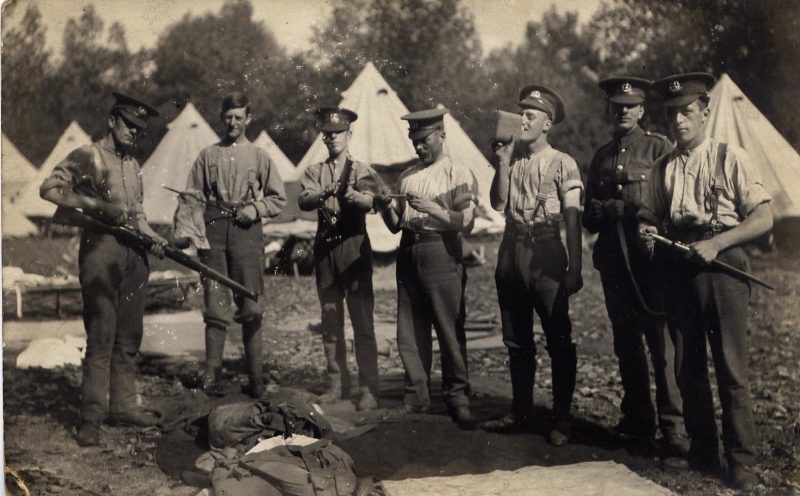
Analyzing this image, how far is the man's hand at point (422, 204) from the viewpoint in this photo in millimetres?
4695

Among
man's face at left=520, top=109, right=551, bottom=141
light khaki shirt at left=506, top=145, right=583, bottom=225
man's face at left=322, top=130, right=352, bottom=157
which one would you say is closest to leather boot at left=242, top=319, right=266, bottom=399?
man's face at left=322, top=130, right=352, bottom=157

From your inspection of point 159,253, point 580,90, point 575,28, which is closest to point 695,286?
point 580,90

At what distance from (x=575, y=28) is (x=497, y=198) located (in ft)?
3.87

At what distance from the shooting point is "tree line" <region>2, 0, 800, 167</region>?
15.4 ft

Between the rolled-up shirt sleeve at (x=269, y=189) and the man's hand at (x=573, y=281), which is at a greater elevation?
the rolled-up shirt sleeve at (x=269, y=189)

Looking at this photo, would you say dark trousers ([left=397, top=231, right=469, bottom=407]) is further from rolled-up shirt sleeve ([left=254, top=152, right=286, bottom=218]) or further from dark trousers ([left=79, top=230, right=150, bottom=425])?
dark trousers ([left=79, top=230, right=150, bottom=425])

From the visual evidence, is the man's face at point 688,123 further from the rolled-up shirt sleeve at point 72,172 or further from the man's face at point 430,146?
the rolled-up shirt sleeve at point 72,172

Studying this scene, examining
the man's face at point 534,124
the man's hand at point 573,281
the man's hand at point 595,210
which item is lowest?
the man's hand at point 573,281

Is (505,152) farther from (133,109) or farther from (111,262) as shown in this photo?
(111,262)

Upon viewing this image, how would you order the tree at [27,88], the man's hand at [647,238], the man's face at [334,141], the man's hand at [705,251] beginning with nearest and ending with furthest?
the man's hand at [705,251] < the man's hand at [647,238] < the tree at [27,88] < the man's face at [334,141]

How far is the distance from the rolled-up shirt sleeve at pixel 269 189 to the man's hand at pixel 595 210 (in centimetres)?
181

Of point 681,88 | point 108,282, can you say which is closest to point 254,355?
point 108,282

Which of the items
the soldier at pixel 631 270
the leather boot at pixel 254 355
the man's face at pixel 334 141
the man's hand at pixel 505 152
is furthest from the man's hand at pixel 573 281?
the leather boot at pixel 254 355

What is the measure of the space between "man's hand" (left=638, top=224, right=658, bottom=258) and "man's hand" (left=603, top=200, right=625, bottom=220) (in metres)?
0.14
